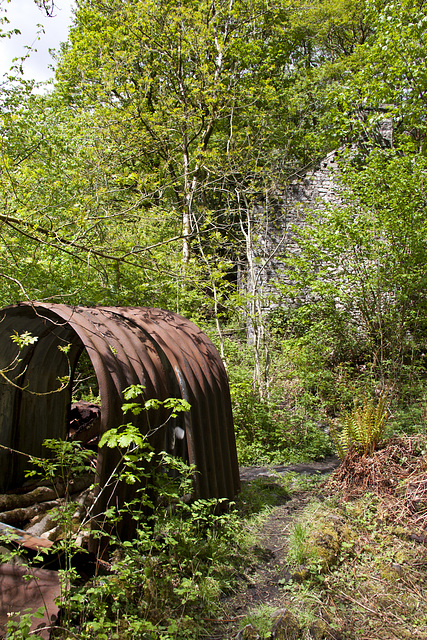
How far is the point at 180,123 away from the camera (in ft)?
41.1

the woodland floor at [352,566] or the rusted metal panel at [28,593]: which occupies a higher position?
the rusted metal panel at [28,593]

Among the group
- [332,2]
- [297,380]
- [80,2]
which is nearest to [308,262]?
[297,380]

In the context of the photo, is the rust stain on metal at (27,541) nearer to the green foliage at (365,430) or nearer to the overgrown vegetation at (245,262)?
the overgrown vegetation at (245,262)

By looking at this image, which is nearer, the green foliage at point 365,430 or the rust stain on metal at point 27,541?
the rust stain on metal at point 27,541

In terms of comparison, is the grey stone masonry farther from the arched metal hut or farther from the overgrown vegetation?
the arched metal hut

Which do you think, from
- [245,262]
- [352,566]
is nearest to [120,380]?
[352,566]

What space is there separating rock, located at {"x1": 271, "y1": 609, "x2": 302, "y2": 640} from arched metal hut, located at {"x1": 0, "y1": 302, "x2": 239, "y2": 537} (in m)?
1.24

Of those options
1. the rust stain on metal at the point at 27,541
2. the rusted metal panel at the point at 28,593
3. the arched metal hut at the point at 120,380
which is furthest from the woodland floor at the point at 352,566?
the rust stain on metal at the point at 27,541

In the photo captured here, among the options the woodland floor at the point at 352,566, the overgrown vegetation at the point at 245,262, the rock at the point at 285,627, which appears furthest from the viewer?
the overgrown vegetation at the point at 245,262

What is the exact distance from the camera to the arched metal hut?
11.1 feet

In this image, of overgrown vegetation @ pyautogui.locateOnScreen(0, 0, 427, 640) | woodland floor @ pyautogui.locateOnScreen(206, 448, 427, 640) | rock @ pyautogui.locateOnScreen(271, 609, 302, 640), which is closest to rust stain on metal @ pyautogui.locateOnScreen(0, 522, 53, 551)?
overgrown vegetation @ pyautogui.locateOnScreen(0, 0, 427, 640)

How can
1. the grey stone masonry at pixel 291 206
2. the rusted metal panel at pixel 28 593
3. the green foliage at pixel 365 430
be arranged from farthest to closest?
1. the grey stone masonry at pixel 291 206
2. the green foliage at pixel 365 430
3. the rusted metal panel at pixel 28 593

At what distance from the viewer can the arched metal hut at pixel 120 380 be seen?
339 centimetres

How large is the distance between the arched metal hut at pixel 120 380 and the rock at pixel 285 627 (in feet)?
4.07
